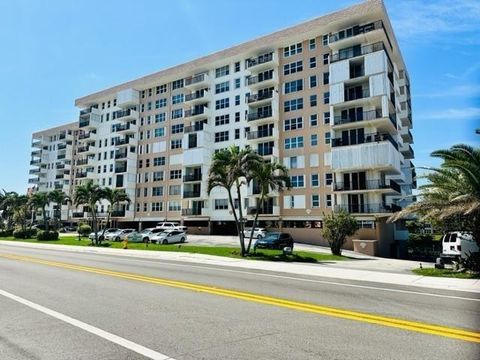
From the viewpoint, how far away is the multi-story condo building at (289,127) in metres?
45.1

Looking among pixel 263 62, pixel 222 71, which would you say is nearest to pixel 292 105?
pixel 263 62

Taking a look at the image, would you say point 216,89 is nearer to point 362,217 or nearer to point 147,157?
point 147,157

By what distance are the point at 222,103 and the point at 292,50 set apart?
558 inches

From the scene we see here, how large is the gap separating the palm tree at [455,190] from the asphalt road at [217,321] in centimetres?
607

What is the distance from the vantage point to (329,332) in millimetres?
6664

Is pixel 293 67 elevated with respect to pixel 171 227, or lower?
elevated

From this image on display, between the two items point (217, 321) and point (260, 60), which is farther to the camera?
point (260, 60)

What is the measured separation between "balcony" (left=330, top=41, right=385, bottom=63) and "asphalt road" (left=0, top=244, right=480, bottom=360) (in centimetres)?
3958

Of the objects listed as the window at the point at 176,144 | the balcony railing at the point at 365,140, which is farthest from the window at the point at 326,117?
the window at the point at 176,144

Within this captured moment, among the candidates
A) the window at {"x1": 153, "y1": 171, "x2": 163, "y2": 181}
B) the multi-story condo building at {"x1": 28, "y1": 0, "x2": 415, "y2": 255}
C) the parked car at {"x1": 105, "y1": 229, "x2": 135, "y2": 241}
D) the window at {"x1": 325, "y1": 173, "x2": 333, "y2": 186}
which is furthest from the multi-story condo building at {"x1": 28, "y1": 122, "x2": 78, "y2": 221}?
the window at {"x1": 325, "y1": 173, "x2": 333, "y2": 186}

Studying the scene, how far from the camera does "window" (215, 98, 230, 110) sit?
61194 mm

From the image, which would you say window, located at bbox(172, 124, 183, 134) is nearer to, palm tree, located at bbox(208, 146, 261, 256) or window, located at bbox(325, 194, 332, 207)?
window, located at bbox(325, 194, 332, 207)

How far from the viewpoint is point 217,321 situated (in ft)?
24.3

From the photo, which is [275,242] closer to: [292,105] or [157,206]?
[292,105]
